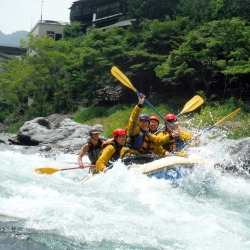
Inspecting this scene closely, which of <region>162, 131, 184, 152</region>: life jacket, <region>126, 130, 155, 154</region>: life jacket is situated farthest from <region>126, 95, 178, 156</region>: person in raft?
<region>162, 131, 184, 152</region>: life jacket

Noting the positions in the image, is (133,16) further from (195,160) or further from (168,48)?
(195,160)

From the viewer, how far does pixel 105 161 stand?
754 cm

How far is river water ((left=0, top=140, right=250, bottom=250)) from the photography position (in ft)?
14.4

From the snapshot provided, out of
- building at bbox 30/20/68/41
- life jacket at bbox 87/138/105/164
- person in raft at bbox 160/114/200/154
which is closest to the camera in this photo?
person in raft at bbox 160/114/200/154

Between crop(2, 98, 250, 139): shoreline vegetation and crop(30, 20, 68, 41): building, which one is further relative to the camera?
crop(30, 20, 68, 41): building

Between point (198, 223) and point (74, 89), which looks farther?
point (74, 89)

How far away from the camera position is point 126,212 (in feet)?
18.0

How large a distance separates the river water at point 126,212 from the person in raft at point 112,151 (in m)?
0.29

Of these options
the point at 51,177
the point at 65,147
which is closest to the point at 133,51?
the point at 65,147

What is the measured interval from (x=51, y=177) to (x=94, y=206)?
10.7ft

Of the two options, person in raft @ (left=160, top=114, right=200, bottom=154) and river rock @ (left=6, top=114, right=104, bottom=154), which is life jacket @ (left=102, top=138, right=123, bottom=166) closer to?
person in raft @ (left=160, top=114, right=200, bottom=154)

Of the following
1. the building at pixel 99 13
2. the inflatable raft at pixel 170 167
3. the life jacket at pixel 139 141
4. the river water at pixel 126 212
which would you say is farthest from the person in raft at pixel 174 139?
the building at pixel 99 13

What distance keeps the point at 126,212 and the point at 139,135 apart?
2.44 metres

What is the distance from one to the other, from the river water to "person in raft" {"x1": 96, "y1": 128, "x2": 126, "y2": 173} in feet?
0.94
